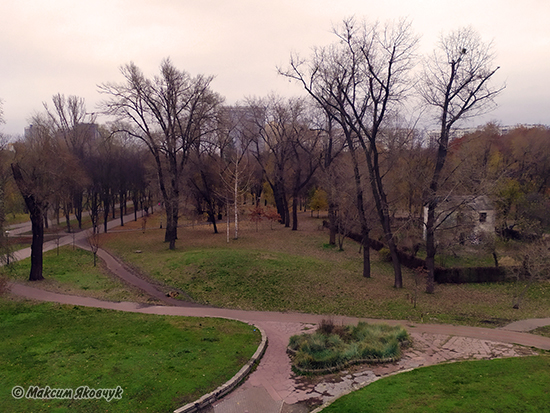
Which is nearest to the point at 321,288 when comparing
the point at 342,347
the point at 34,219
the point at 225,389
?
the point at 342,347

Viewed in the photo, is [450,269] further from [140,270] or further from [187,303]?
[140,270]

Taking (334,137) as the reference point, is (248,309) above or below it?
below

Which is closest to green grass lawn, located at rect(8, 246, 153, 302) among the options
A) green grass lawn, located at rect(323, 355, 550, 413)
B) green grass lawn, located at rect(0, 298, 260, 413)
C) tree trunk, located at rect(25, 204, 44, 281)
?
tree trunk, located at rect(25, 204, 44, 281)

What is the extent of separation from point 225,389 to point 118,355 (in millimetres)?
3496

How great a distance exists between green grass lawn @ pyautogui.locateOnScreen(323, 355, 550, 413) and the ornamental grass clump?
4.22 ft

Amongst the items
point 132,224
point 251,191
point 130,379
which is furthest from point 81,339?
point 251,191

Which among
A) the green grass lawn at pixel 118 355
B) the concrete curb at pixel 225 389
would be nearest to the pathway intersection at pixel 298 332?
the concrete curb at pixel 225 389

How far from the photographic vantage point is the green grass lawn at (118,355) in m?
8.16

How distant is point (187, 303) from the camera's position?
53.8 ft

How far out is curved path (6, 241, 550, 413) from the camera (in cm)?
844

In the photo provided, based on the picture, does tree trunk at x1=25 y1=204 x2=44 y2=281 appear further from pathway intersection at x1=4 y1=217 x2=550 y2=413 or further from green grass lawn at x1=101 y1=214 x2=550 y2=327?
green grass lawn at x1=101 y1=214 x2=550 y2=327

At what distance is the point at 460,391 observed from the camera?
794cm

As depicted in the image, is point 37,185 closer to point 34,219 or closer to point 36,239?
point 34,219

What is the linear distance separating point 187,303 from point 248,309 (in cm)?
289
